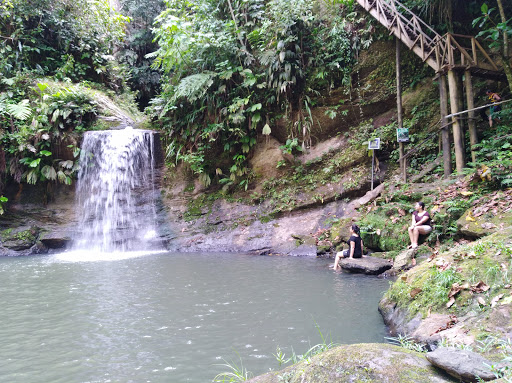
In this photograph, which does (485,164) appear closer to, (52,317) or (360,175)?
(360,175)

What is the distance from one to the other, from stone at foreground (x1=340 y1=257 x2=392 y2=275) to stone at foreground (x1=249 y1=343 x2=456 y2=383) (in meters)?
4.94

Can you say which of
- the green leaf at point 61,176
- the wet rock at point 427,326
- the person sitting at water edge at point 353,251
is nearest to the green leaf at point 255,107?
the person sitting at water edge at point 353,251

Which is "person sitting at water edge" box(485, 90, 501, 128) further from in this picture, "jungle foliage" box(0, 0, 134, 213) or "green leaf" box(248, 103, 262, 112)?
"jungle foliage" box(0, 0, 134, 213)

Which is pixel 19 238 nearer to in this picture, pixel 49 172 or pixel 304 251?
pixel 49 172

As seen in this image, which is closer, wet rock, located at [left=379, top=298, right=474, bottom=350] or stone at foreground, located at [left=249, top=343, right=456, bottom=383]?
stone at foreground, located at [left=249, top=343, right=456, bottom=383]

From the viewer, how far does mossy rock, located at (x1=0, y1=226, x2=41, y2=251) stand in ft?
39.7

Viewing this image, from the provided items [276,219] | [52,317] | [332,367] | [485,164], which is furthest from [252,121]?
[332,367]

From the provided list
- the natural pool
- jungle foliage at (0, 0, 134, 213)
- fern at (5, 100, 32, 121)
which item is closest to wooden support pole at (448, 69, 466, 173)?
the natural pool

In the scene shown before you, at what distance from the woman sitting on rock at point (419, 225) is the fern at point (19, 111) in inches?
555

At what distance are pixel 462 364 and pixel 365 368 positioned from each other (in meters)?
0.54

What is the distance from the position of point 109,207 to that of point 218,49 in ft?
25.3

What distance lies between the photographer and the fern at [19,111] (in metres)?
12.9

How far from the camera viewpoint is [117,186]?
13.6 metres

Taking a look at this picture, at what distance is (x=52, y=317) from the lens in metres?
4.80
